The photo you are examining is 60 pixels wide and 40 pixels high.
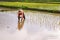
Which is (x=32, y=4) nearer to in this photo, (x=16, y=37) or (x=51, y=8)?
(x=51, y=8)

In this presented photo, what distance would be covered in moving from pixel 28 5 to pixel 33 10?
1.17 feet

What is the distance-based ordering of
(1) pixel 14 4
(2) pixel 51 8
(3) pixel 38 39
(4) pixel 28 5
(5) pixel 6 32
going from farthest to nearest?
(1) pixel 14 4, (4) pixel 28 5, (2) pixel 51 8, (5) pixel 6 32, (3) pixel 38 39

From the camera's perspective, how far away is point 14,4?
8430mm

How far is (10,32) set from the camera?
3602 mm

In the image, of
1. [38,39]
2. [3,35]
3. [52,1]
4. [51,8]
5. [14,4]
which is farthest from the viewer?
[14,4]

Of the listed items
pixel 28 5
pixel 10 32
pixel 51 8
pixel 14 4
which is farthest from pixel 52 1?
pixel 10 32

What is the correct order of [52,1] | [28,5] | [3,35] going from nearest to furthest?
[3,35]
[52,1]
[28,5]

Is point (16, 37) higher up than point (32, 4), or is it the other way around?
point (16, 37)

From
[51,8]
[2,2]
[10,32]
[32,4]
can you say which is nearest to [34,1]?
[32,4]

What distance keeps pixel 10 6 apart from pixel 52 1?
2.15m

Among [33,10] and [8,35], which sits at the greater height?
[8,35]

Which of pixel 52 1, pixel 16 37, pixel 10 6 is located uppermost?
pixel 16 37

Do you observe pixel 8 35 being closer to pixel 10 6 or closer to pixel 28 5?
pixel 28 5

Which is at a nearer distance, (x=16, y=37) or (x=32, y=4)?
(x=16, y=37)
